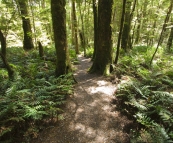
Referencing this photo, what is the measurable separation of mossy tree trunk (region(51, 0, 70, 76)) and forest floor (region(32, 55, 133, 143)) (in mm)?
1360

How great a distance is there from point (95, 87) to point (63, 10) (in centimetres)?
365

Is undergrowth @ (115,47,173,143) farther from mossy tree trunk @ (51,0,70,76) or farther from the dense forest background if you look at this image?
mossy tree trunk @ (51,0,70,76)

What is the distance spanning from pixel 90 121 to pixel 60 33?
3.73 m

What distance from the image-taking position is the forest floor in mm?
3148

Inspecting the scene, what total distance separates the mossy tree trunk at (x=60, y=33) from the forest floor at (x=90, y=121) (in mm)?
1360

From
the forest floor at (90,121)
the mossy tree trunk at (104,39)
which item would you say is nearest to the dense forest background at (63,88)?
the mossy tree trunk at (104,39)

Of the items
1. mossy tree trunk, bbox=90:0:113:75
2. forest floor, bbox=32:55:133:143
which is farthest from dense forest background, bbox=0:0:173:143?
forest floor, bbox=32:55:133:143

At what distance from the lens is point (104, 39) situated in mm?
6395

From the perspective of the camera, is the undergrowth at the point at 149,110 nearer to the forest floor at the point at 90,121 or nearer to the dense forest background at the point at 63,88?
the dense forest background at the point at 63,88

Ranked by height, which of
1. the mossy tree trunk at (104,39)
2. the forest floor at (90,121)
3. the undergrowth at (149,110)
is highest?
the mossy tree trunk at (104,39)

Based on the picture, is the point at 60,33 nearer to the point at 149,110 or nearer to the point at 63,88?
the point at 63,88

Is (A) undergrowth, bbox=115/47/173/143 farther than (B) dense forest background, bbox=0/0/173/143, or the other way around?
(B) dense forest background, bbox=0/0/173/143

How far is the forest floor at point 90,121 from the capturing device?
124 inches

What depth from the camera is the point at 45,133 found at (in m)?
3.24
